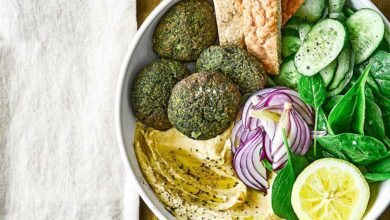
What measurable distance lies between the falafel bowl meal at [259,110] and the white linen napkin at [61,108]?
27 cm

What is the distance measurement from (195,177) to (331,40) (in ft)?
1.96

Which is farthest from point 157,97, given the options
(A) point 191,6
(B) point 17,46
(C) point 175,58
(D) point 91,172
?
(B) point 17,46

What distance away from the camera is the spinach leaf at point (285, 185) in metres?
1.88

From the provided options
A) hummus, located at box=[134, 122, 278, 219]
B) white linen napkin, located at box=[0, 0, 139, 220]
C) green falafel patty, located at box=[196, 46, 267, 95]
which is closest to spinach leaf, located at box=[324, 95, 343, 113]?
green falafel patty, located at box=[196, 46, 267, 95]

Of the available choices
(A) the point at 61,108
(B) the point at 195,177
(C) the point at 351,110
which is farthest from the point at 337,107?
(A) the point at 61,108

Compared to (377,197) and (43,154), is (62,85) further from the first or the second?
(377,197)

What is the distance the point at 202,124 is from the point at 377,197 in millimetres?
562

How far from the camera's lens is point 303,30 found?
1981mm

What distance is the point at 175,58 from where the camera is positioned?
202cm

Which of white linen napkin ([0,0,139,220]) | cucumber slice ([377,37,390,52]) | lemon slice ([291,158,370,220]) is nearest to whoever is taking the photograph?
lemon slice ([291,158,370,220])

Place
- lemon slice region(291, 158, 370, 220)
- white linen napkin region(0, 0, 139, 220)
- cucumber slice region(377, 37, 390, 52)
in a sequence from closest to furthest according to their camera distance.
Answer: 1. lemon slice region(291, 158, 370, 220)
2. cucumber slice region(377, 37, 390, 52)
3. white linen napkin region(0, 0, 139, 220)

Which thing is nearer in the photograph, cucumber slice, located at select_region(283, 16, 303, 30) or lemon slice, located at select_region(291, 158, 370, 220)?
lemon slice, located at select_region(291, 158, 370, 220)

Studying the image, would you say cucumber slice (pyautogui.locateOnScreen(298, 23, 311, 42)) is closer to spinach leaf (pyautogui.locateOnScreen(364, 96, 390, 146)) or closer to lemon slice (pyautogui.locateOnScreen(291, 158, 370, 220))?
spinach leaf (pyautogui.locateOnScreen(364, 96, 390, 146))

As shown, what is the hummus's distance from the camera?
198 centimetres
